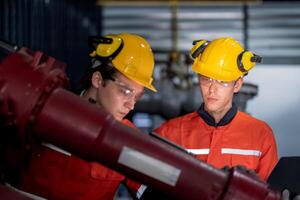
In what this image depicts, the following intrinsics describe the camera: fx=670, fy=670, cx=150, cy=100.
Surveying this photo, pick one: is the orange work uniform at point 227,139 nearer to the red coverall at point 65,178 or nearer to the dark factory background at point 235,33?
the red coverall at point 65,178

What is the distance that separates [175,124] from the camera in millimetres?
3475

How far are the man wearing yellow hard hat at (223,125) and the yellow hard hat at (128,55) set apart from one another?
398mm

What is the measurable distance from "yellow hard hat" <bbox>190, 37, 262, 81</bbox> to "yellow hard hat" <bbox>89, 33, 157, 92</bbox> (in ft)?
1.47

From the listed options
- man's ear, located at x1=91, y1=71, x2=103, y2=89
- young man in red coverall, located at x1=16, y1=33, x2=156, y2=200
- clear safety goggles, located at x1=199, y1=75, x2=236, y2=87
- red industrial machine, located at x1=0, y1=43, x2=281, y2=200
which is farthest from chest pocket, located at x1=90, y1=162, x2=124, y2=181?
red industrial machine, located at x1=0, y1=43, x2=281, y2=200

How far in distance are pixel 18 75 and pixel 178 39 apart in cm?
792

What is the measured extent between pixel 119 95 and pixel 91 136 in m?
1.15

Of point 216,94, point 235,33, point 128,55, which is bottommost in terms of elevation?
point 235,33

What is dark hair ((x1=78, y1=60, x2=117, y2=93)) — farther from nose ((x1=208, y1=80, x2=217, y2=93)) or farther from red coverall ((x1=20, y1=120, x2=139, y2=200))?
nose ((x1=208, y1=80, x2=217, y2=93))

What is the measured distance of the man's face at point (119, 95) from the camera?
2945mm

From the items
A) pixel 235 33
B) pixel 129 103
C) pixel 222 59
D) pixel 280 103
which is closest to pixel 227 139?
pixel 222 59

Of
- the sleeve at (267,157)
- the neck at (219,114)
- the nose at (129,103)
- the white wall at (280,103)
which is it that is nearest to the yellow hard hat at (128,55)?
the nose at (129,103)

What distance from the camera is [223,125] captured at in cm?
342

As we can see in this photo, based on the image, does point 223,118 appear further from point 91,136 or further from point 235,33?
point 235,33

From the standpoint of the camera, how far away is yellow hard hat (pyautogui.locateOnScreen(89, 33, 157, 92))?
3041mm
